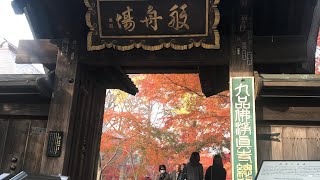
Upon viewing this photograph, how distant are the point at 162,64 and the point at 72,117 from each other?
2.07 meters

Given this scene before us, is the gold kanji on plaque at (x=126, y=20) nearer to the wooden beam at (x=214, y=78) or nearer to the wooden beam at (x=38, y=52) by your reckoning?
the wooden beam at (x=38, y=52)

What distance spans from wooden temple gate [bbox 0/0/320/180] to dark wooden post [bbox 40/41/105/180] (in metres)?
0.02

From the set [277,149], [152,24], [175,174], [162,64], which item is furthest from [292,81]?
[175,174]

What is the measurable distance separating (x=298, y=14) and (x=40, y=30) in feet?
17.4

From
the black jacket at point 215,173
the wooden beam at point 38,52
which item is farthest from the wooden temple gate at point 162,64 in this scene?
the black jacket at point 215,173

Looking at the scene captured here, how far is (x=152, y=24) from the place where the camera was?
6750 mm

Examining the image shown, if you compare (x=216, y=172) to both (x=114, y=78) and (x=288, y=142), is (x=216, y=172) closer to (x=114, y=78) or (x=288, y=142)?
(x=114, y=78)

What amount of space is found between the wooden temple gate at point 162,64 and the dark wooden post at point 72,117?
0.02 m

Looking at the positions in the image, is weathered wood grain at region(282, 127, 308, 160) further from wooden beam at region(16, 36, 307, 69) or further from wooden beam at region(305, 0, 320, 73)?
wooden beam at region(305, 0, 320, 73)

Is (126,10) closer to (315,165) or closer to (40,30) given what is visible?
(40,30)

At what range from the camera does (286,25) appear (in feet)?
23.6

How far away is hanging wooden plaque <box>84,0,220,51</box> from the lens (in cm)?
654

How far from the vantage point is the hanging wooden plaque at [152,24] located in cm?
654

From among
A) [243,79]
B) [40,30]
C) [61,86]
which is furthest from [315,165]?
[40,30]
